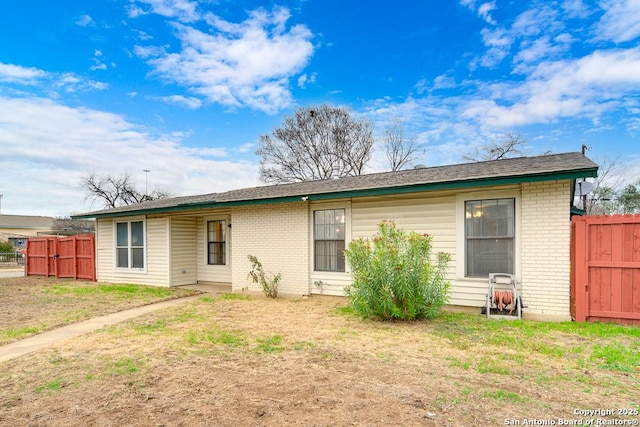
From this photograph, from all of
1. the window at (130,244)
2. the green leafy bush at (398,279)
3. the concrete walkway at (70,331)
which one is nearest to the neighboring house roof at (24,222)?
the window at (130,244)

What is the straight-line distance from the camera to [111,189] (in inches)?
1428

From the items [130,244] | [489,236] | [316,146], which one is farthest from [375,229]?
[316,146]

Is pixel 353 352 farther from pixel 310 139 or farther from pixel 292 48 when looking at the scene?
pixel 310 139

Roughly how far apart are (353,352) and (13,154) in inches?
1080

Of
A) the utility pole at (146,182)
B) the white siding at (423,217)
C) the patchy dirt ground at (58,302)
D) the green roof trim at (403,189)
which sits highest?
the utility pole at (146,182)

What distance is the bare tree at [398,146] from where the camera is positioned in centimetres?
2686

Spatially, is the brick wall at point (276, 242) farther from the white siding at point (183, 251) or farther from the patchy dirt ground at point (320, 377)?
the patchy dirt ground at point (320, 377)

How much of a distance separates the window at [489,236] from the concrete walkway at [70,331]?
7073 millimetres

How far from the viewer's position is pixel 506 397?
332 cm

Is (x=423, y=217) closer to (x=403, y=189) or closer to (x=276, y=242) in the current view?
(x=403, y=189)

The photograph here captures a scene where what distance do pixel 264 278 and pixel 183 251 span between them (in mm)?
4155

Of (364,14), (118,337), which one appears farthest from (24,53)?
(364,14)

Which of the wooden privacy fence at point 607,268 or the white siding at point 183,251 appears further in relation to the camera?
the white siding at point 183,251

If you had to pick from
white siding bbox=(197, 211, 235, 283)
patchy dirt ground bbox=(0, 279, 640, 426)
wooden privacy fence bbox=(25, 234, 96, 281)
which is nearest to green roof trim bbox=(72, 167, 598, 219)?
white siding bbox=(197, 211, 235, 283)
